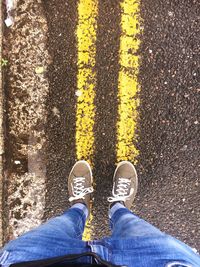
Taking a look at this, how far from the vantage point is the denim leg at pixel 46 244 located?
158 cm

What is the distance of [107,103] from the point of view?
2361 millimetres

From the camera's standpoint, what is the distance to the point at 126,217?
2049 mm

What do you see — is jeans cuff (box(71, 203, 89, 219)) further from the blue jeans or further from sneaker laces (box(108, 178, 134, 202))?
the blue jeans

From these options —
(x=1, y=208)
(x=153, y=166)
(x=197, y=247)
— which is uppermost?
(x=153, y=166)

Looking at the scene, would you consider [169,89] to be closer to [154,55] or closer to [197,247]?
[154,55]

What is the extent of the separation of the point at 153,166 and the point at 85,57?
0.87 metres

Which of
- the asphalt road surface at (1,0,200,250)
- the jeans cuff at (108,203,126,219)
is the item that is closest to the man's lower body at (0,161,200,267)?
the jeans cuff at (108,203,126,219)

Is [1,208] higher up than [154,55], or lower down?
lower down

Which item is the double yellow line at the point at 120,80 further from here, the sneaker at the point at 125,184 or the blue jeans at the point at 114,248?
the blue jeans at the point at 114,248

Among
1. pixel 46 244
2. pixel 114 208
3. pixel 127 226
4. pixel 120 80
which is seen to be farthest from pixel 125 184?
pixel 46 244

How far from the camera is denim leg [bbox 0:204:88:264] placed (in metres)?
1.58

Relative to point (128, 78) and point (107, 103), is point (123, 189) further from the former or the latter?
point (128, 78)

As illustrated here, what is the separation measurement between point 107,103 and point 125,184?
0.56 meters

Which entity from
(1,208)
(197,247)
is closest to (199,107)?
(197,247)
